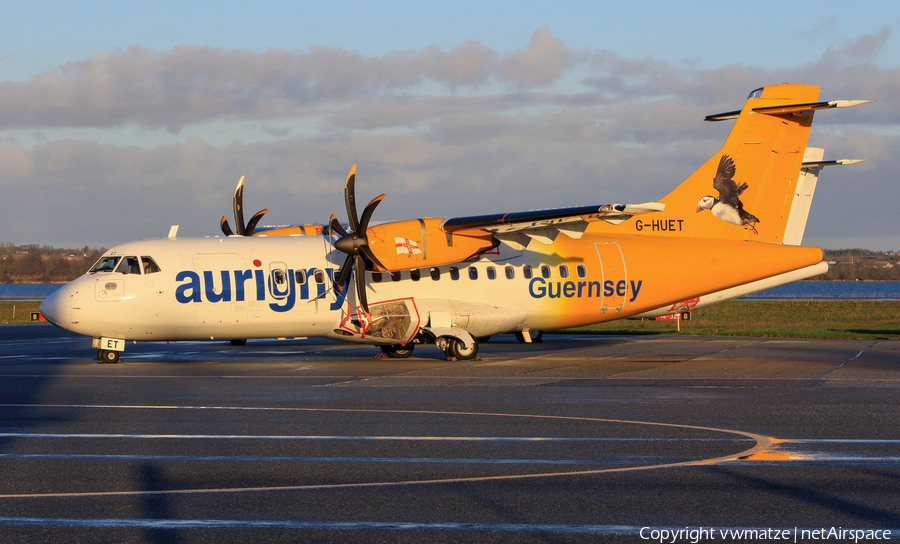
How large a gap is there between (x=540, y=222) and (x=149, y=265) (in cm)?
1039

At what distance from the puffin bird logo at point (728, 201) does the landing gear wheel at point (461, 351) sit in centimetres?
913

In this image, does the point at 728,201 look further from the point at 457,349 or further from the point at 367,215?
the point at 367,215

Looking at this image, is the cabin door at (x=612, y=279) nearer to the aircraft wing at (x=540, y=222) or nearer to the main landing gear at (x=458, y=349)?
the aircraft wing at (x=540, y=222)

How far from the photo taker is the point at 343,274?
22.9m

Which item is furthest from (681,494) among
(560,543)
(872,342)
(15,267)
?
(15,267)

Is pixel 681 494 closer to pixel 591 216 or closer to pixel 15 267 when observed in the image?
pixel 591 216

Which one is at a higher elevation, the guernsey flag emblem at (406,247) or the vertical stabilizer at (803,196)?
the vertical stabilizer at (803,196)

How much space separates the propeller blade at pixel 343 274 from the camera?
2272 centimetres

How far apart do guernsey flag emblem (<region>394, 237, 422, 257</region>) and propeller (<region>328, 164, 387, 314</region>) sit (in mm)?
679

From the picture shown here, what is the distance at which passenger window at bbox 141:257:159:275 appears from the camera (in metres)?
21.8

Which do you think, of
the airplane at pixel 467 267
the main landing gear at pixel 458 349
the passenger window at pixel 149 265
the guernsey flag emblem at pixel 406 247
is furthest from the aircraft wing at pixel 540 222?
the passenger window at pixel 149 265

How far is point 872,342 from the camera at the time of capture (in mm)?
30828

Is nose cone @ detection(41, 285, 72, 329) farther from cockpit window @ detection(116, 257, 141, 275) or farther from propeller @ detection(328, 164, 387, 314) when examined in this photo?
propeller @ detection(328, 164, 387, 314)

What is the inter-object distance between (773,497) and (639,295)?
60.3 ft
